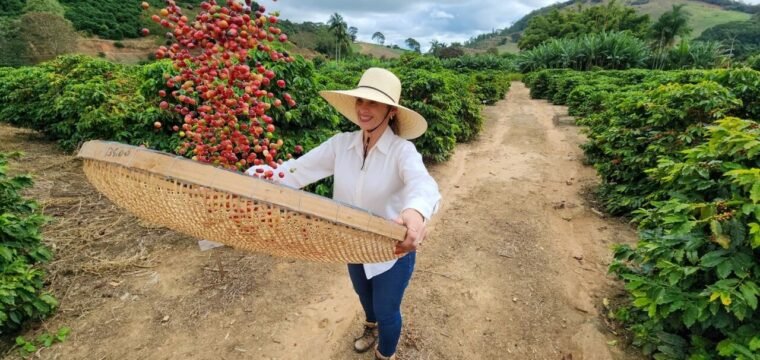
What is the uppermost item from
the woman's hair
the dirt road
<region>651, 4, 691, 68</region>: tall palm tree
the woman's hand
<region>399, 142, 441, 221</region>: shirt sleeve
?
<region>651, 4, 691, 68</region>: tall palm tree

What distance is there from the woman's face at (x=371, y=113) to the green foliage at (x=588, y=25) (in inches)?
2705

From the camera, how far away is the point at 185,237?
4906 millimetres

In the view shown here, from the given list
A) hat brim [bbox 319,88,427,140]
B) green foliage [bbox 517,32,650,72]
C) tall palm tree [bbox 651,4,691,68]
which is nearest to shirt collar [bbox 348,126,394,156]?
hat brim [bbox 319,88,427,140]

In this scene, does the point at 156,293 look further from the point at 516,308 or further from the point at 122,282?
the point at 516,308

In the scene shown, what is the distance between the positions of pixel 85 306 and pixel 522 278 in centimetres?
455

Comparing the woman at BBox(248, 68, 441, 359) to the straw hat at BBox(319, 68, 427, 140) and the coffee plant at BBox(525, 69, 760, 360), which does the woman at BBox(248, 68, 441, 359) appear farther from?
the coffee plant at BBox(525, 69, 760, 360)

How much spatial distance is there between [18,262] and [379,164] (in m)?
3.30

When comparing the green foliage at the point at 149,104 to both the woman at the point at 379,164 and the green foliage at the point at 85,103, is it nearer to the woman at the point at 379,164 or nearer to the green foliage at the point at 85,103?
the green foliage at the point at 85,103

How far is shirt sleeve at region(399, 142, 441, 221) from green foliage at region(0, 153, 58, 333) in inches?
129

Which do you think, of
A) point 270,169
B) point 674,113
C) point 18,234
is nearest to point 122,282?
point 18,234

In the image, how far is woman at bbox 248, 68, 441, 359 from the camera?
6.59 ft

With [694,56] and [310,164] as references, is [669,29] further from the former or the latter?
[310,164]

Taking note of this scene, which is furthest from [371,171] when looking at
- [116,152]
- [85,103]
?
[85,103]

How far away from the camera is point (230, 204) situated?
1157 mm
